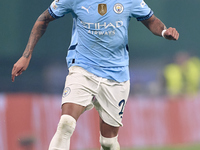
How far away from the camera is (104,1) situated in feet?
20.0

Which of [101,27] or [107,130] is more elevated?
[101,27]

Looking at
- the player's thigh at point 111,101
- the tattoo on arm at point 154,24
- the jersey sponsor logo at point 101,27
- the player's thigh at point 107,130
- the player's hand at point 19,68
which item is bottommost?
the player's thigh at point 107,130

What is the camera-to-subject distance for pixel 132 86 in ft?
56.3

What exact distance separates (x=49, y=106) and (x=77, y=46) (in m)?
3.81

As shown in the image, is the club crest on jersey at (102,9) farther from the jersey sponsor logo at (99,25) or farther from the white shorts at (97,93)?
the white shorts at (97,93)

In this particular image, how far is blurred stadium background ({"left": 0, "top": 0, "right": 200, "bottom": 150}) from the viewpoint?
9.30 meters

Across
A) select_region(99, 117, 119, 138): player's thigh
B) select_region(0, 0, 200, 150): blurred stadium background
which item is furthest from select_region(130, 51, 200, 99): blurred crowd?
select_region(99, 117, 119, 138): player's thigh

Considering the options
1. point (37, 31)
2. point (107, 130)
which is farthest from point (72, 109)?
point (37, 31)

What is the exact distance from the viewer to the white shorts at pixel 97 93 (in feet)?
19.4

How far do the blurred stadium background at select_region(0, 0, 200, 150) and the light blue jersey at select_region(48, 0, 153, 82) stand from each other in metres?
3.16

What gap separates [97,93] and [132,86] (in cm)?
1102

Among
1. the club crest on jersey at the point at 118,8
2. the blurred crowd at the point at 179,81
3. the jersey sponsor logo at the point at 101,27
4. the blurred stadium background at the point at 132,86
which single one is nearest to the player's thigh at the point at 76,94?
the jersey sponsor logo at the point at 101,27

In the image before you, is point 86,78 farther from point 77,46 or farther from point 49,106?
point 49,106

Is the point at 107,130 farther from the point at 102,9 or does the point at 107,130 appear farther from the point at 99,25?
the point at 102,9
